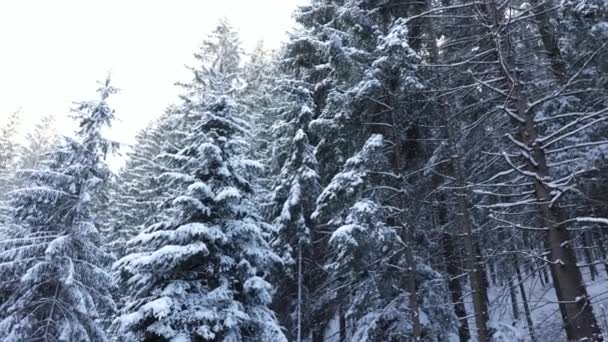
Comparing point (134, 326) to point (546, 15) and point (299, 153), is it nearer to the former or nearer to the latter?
point (299, 153)

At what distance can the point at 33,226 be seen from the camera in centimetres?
1393

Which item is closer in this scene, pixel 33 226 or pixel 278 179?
pixel 33 226

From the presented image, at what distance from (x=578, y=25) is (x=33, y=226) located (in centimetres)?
1683

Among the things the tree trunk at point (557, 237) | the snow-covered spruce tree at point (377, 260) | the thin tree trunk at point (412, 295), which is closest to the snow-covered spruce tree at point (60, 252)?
the snow-covered spruce tree at point (377, 260)

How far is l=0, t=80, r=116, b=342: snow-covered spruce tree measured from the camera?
12.8 meters

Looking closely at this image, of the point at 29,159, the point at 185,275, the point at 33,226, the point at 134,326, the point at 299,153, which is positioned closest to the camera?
the point at 134,326

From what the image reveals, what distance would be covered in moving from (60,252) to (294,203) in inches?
315

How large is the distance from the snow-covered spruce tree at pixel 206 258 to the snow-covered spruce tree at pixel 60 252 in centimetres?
256

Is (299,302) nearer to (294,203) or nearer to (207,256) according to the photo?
(294,203)

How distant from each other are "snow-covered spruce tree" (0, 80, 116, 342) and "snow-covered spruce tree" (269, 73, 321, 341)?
639cm

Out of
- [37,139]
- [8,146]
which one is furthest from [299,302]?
[37,139]

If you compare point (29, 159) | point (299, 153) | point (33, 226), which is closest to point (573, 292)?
point (299, 153)

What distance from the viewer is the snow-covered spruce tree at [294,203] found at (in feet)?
52.3

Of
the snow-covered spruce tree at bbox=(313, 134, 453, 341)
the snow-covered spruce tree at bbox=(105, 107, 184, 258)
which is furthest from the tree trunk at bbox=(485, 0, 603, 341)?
the snow-covered spruce tree at bbox=(105, 107, 184, 258)
